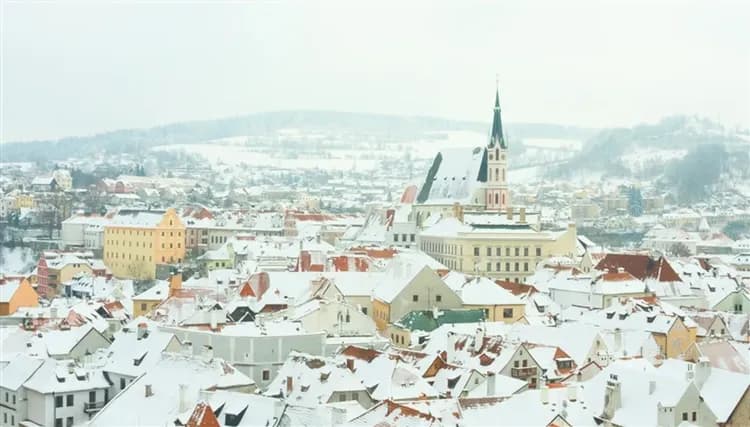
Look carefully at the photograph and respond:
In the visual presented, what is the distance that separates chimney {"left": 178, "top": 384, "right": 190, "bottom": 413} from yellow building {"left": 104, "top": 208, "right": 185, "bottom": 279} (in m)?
43.6

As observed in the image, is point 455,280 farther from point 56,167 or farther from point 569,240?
point 56,167

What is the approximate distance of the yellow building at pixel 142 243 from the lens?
2589 inches

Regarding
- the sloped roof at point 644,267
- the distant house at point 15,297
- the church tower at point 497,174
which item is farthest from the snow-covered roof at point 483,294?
the church tower at point 497,174

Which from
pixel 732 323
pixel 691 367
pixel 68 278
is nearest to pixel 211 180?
pixel 68 278

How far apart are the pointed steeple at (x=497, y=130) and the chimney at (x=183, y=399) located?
4707cm

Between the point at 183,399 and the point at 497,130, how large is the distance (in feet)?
160

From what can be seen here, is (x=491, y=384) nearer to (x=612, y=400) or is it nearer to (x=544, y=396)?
(x=544, y=396)

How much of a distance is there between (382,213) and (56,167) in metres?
71.9

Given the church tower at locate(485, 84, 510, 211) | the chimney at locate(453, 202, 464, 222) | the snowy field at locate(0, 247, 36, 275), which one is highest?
the church tower at locate(485, 84, 510, 211)

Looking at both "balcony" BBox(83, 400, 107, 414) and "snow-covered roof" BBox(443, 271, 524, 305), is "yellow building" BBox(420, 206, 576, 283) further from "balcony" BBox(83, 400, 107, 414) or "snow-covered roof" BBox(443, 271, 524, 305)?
"balcony" BBox(83, 400, 107, 414)

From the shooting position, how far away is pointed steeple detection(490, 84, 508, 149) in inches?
2640

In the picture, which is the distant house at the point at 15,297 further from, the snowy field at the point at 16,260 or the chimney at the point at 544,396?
the chimney at the point at 544,396

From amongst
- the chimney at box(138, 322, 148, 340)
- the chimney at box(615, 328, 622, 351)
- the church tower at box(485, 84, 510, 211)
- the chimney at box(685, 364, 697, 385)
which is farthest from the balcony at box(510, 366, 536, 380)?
the church tower at box(485, 84, 510, 211)

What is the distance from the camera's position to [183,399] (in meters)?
21.7
